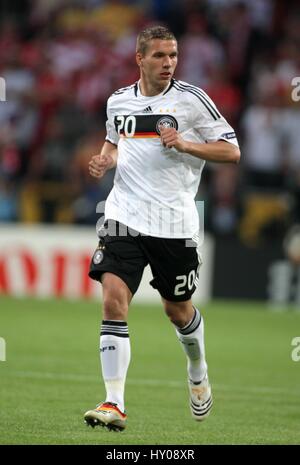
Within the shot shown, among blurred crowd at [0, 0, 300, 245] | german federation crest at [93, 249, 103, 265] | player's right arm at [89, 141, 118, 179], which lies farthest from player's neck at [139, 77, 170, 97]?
blurred crowd at [0, 0, 300, 245]

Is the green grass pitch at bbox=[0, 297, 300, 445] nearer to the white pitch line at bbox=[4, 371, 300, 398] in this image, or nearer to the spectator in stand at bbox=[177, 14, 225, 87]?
the white pitch line at bbox=[4, 371, 300, 398]

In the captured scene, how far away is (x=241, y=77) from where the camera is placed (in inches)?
788

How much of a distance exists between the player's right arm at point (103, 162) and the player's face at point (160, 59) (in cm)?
61

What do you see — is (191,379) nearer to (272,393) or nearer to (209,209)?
(272,393)

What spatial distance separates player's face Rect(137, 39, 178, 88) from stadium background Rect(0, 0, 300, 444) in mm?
7679

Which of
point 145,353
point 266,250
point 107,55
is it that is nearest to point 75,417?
point 145,353

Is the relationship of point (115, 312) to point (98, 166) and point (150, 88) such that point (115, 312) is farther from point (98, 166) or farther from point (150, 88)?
point (150, 88)

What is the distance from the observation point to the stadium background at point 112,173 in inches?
690

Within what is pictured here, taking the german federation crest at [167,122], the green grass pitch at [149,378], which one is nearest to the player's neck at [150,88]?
the german federation crest at [167,122]

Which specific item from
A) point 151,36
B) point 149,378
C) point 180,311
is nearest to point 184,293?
point 180,311

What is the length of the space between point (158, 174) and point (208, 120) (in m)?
0.48

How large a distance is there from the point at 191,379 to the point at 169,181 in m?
1.43

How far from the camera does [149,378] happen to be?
32.2ft

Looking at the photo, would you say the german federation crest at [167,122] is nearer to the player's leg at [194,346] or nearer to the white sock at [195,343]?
the player's leg at [194,346]
